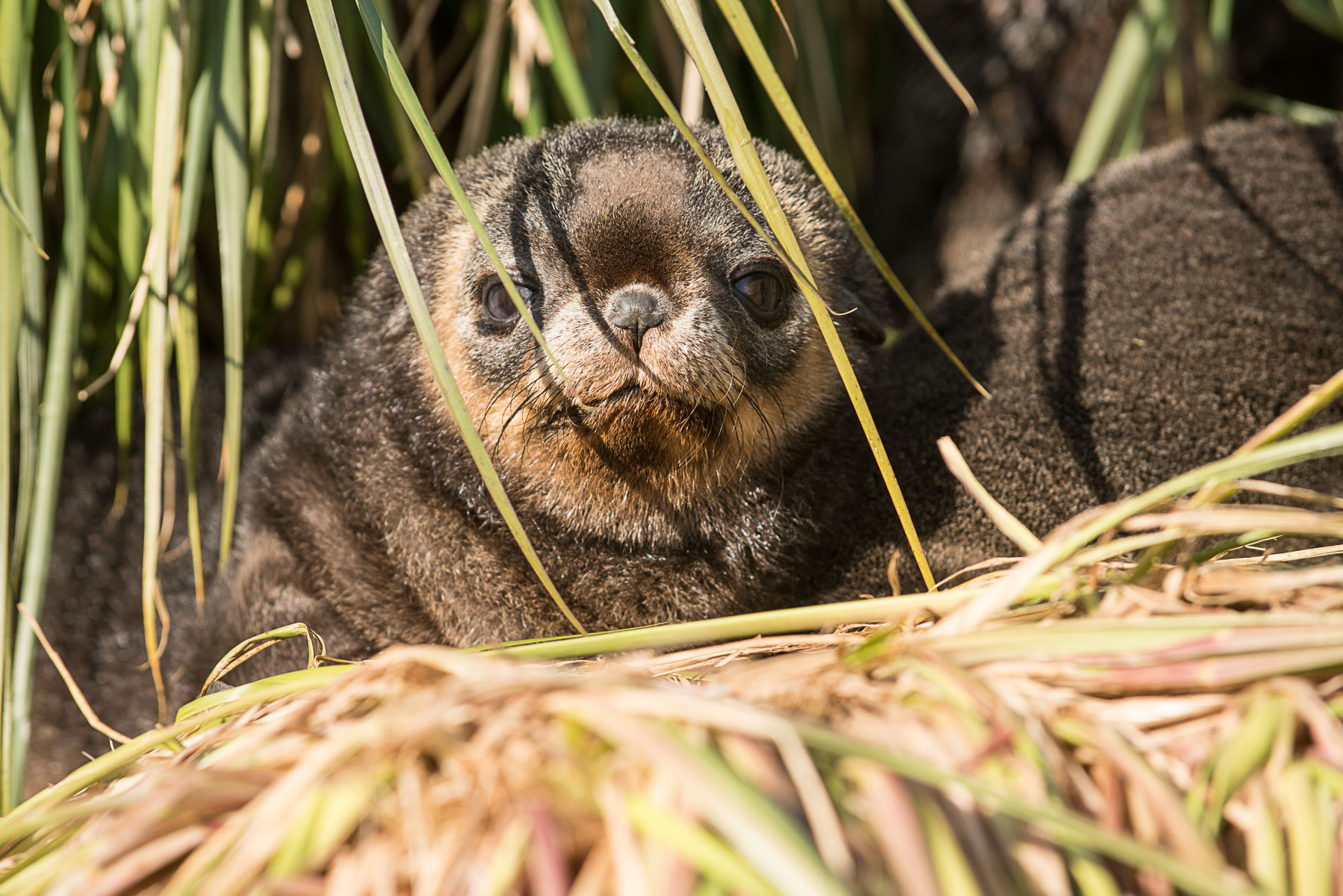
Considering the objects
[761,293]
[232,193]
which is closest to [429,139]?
[761,293]

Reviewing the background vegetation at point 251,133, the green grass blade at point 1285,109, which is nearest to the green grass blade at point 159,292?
the background vegetation at point 251,133

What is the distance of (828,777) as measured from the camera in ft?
3.55

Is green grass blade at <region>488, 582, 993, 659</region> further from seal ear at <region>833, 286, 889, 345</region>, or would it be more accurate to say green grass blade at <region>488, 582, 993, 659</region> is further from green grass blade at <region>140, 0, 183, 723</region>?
green grass blade at <region>140, 0, 183, 723</region>

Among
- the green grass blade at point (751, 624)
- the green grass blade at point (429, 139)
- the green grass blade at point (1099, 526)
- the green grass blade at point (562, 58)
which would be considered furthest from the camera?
the green grass blade at point (562, 58)

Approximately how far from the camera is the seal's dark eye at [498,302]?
213 centimetres

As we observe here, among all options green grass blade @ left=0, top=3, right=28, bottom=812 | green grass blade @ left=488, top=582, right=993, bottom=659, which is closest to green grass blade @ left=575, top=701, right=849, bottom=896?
green grass blade @ left=488, top=582, right=993, bottom=659

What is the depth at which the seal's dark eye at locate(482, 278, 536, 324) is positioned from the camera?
2.13 metres

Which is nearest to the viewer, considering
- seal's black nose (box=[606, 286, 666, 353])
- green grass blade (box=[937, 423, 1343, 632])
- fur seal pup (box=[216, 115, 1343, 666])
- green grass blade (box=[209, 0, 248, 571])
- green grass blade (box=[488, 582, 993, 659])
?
green grass blade (box=[937, 423, 1343, 632])

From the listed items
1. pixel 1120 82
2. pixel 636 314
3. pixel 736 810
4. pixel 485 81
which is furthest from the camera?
pixel 1120 82

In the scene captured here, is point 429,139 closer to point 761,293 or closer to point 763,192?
point 763,192

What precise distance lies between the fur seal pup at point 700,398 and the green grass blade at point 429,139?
0.27m

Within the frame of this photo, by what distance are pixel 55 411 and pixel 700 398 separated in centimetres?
143

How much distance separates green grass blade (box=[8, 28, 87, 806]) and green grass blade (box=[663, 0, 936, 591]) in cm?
154

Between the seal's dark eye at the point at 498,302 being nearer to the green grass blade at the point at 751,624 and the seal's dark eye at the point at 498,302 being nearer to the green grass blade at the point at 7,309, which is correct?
the green grass blade at the point at 751,624
